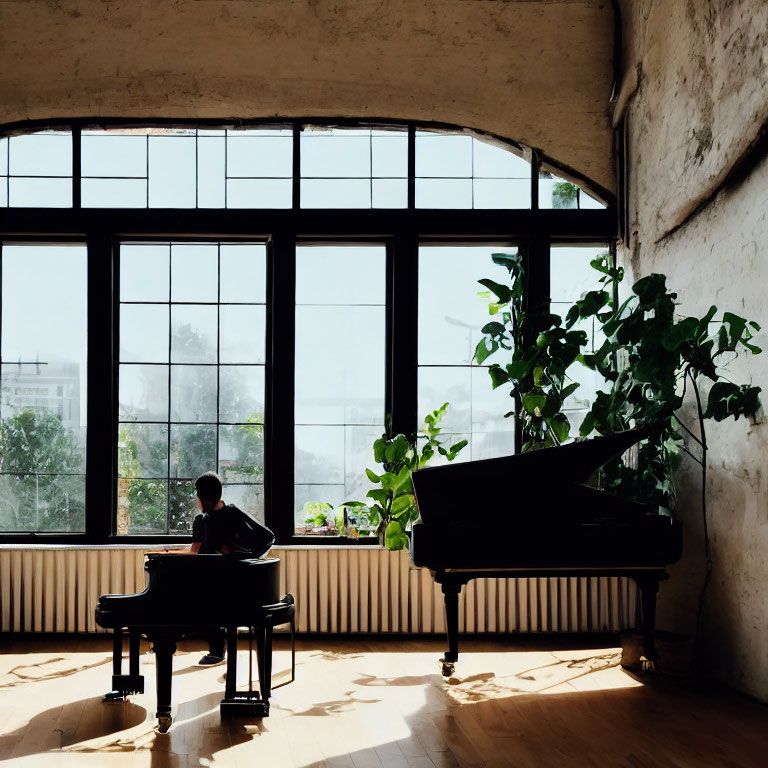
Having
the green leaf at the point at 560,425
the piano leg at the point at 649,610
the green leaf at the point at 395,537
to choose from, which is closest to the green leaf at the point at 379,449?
the green leaf at the point at 395,537

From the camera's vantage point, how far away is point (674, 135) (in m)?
5.66

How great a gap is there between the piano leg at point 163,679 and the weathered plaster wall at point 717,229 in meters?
3.00

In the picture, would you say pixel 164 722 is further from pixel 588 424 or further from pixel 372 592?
pixel 588 424

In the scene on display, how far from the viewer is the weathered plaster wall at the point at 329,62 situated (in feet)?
21.3

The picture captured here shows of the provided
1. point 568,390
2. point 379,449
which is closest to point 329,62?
point 379,449

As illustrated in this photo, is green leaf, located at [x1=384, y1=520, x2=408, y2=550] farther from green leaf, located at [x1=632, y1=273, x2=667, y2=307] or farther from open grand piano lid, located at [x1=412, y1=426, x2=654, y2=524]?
green leaf, located at [x1=632, y1=273, x2=667, y2=307]

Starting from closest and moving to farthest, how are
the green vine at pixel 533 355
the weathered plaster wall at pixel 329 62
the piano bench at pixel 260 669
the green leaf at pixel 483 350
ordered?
the piano bench at pixel 260 669
the green vine at pixel 533 355
the green leaf at pixel 483 350
the weathered plaster wall at pixel 329 62

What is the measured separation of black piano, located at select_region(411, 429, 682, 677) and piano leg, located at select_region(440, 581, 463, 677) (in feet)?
0.38

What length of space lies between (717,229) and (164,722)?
3936 millimetres

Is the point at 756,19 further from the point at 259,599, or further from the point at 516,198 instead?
the point at 259,599

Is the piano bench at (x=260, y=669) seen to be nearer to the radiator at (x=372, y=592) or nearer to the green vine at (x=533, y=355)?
the radiator at (x=372, y=592)

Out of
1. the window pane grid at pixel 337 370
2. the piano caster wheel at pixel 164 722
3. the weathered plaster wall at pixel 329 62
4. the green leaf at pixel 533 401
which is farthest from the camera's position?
the window pane grid at pixel 337 370

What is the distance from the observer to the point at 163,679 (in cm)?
404

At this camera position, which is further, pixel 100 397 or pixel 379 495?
pixel 100 397
